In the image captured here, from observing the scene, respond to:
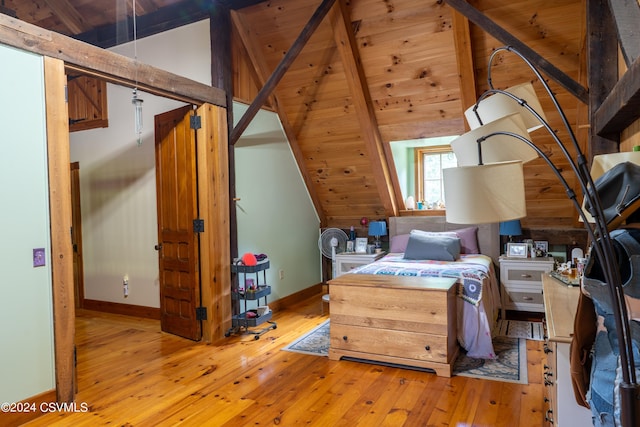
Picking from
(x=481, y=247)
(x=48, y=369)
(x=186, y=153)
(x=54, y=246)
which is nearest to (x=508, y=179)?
(x=54, y=246)

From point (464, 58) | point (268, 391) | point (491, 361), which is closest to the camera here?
point (268, 391)

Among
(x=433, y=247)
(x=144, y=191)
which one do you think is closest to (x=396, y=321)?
(x=433, y=247)

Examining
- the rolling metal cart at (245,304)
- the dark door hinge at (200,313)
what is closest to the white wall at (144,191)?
the rolling metal cart at (245,304)

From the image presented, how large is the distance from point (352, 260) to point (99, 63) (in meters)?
3.55

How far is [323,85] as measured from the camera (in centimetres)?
462

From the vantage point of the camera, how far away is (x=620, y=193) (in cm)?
119

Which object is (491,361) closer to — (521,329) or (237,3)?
(521,329)

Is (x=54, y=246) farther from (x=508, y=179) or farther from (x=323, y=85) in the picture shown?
(x=323, y=85)

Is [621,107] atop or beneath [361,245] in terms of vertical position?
atop

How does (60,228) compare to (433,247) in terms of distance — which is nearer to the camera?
(60,228)

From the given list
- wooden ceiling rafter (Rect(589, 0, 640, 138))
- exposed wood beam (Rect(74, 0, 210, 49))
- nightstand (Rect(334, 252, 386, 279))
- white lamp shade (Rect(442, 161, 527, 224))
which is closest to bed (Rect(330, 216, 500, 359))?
nightstand (Rect(334, 252, 386, 279))

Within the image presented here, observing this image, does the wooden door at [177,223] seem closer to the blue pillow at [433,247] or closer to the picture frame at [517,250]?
the blue pillow at [433,247]

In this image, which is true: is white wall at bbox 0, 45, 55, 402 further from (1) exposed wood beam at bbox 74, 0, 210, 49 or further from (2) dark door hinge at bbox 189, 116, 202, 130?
(1) exposed wood beam at bbox 74, 0, 210, 49

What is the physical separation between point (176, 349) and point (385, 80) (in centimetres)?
332
